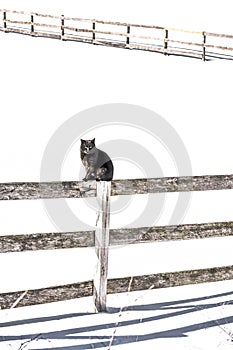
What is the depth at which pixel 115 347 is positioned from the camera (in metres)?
3.59

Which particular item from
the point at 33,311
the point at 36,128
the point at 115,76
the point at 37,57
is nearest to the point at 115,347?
the point at 33,311

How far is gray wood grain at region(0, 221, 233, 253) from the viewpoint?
3.95m

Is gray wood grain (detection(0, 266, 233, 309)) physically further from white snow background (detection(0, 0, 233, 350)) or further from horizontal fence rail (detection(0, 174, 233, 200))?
horizontal fence rail (detection(0, 174, 233, 200))

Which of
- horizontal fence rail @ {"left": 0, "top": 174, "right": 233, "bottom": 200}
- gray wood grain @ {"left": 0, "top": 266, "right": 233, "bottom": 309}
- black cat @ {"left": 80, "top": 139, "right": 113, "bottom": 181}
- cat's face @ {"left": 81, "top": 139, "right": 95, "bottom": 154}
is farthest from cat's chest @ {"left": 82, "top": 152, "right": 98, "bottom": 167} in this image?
gray wood grain @ {"left": 0, "top": 266, "right": 233, "bottom": 309}

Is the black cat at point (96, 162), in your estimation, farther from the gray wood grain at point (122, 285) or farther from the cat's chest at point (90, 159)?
the gray wood grain at point (122, 285)

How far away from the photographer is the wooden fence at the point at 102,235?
393 cm

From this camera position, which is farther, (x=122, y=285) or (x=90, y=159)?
(x=90, y=159)

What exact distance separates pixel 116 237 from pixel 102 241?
0.55ft

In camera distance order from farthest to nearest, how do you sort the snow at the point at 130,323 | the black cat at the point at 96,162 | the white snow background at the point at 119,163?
1. the black cat at the point at 96,162
2. the white snow background at the point at 119,163
3. the snow at the point at 130,323

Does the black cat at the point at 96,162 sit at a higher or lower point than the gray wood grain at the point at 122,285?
higher

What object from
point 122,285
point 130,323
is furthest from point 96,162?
point 130,323

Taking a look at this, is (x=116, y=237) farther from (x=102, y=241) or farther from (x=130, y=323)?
(x=130, y=323)

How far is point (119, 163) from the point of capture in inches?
403

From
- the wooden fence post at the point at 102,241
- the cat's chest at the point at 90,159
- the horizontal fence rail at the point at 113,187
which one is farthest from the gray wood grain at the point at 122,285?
the cat's chest at the point at 90,159
